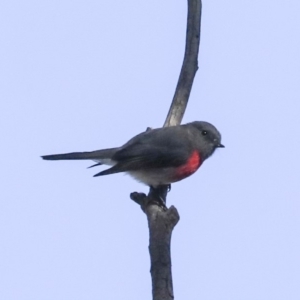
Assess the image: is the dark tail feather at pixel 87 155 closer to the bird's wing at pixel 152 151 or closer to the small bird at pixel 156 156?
the small bird at pixel 156 156

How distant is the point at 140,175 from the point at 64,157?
2.95ft

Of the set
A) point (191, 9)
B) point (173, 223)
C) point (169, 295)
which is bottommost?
point (169, 295)

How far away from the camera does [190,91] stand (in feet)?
35.0

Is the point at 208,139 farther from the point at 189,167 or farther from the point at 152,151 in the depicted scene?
the point at 152,151

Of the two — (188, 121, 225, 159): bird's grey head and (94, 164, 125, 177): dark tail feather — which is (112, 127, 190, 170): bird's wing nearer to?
(94, 164, 125, 177): dark tail feather

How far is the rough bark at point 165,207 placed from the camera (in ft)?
23.5

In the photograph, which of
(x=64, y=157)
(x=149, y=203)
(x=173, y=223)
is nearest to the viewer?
(x=173, y=223)

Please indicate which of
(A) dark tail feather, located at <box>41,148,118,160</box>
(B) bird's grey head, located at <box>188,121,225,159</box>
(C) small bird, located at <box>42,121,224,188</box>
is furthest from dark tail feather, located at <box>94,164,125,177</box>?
(B) bird's grey head, located at <box>188,121,225,159</box>

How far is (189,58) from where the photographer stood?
10672 mm

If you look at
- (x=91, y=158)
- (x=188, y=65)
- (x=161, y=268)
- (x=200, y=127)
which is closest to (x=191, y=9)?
(x=188, y=65)

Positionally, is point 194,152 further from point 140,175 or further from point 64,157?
point 64,157

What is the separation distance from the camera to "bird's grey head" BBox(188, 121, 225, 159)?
11.0m

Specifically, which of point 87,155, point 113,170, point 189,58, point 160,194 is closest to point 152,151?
point 113,170

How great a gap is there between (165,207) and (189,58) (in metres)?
2.45
